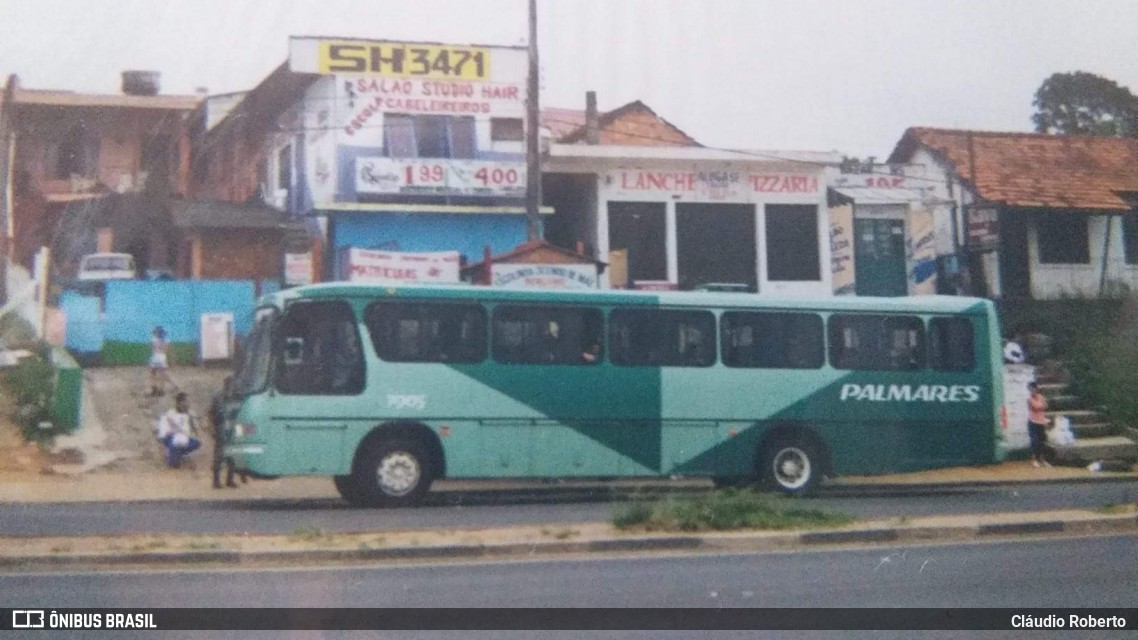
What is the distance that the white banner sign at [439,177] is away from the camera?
29969 millimetres

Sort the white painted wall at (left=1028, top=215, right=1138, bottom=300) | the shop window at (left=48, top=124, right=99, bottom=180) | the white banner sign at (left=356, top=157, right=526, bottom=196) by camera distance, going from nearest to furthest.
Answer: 1. the white painted wall at (left=1028, top=215, right=1138, bottom=300)
2. the white banner sign at (left=356, top=157, right=526, bottom=196)
3. the shop window at (left=48, top=124, right=99, bottom=180)

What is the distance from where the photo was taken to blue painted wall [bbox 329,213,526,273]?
3038 centimetres

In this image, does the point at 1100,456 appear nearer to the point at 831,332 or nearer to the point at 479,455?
the point at 831,332

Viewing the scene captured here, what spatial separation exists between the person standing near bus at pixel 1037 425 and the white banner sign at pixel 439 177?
1223 cm

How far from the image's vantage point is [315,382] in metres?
16.8

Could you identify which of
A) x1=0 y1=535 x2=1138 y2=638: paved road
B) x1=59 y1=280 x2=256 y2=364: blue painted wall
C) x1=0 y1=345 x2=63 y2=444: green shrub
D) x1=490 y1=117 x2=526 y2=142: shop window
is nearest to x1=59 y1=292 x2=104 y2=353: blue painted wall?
x1=59 y1=280 x2=256 y2=364: blue painted wall

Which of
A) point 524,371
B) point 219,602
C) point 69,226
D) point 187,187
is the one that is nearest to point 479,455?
point 524,371

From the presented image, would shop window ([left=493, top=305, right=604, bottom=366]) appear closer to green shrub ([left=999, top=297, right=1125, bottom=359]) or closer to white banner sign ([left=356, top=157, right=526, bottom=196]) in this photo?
white banner sign ([left=356, top=157, right=526, bottom=196])

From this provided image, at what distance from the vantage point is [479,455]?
17.5m

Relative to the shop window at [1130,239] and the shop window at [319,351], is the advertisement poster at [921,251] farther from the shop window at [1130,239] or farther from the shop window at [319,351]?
the shop window at [319,351]

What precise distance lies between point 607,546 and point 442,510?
465 centimetres

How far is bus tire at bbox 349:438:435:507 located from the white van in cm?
1608

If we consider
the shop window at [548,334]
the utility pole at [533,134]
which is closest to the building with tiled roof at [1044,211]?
the utility pole at [533,134]

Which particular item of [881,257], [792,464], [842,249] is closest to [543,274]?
[792,464]
